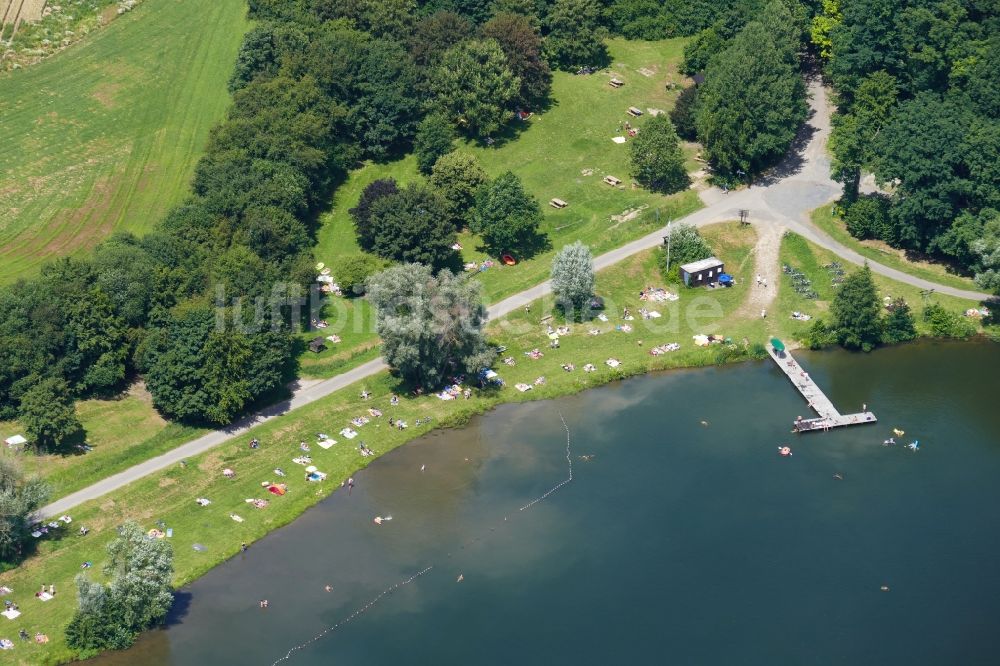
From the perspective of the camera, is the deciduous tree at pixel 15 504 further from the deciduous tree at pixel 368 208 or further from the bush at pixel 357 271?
the deciduous tree at pixel 368 208

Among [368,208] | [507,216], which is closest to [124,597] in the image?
[368,208]

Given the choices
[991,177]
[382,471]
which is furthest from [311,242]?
[991,177]

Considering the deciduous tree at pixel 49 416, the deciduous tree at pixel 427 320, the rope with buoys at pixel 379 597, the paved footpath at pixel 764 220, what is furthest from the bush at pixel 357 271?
the rope with buoys at pixel 379 597

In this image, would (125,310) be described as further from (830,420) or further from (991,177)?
(991,177)

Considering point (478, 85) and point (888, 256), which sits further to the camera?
point (478, 85)

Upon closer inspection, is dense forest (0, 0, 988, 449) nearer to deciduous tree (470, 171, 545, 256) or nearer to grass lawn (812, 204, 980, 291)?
deciduous tree (470, 171, 545, 256)

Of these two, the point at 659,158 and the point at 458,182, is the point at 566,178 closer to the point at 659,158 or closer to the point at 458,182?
the point at 659,158
